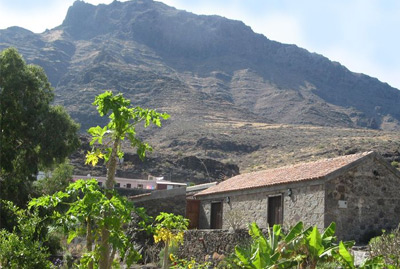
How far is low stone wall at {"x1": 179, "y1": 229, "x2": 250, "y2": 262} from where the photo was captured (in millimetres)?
16391

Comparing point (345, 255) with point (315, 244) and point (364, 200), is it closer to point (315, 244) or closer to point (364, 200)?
point (315, 244)

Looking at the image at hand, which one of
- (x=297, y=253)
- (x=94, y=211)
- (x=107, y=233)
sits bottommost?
(x=297, y=253)

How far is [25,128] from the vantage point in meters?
21.5

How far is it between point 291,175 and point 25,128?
1073 centimetres

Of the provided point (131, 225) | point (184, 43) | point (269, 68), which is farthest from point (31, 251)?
point (184, 43)

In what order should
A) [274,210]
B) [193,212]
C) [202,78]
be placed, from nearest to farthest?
[274,210] → [193,212] → [202,78]

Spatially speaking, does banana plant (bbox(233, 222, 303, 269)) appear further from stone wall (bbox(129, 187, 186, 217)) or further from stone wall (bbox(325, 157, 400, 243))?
stone wall (bbox(129, 187, 186, 217))

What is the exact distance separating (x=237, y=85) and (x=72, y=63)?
42.4 meters

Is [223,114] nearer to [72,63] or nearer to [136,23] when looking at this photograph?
[72,63]

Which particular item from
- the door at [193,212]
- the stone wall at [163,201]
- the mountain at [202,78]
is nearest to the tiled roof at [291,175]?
the door at [193,212]

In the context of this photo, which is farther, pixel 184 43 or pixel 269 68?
pixel 184 43

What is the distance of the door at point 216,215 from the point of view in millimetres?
21750

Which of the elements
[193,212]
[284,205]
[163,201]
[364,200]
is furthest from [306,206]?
[193,212]

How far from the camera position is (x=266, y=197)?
60.8 ft
